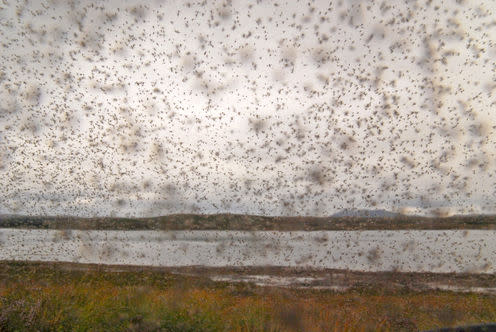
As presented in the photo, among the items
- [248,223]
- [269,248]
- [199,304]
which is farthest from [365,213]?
[199,304]

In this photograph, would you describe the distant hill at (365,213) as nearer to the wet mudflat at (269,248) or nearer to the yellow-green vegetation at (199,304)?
the wet mudflat at (269,248)

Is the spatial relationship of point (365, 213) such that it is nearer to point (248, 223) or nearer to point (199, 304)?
point (248, 223)

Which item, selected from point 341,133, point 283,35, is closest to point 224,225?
point 341,133

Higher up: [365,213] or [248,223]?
[365,213]

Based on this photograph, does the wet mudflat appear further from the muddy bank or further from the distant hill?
the distant hill

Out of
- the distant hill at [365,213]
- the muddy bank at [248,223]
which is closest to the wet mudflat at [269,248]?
the muddy bank at [248,223]

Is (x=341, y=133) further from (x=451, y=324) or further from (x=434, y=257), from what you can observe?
(x=451, y=324)
